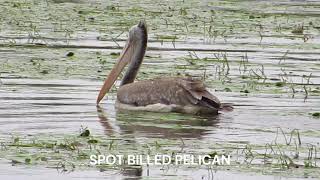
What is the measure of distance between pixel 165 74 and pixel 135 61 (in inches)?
50.1

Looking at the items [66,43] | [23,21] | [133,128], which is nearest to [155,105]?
[133,128]

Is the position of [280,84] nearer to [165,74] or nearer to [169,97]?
[165,74]

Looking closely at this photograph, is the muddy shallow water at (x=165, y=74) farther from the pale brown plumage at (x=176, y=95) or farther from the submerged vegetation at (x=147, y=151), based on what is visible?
the pale brown plumage at (x=176, y=95)

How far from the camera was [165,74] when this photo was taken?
634 inches

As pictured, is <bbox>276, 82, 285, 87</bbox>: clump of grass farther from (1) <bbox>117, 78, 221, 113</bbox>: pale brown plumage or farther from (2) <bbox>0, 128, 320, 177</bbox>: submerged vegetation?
(2) <bbox>0, 128, 320, 177</bbox>: submerged vegetation

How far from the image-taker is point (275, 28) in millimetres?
22453

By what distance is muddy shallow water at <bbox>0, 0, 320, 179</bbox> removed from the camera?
10.3 meters

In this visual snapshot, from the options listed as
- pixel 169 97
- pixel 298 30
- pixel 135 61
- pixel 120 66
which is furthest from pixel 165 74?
pixel 298 30

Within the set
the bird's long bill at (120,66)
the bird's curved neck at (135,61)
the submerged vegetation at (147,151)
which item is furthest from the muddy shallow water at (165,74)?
the bird's curved neck at (135,61)

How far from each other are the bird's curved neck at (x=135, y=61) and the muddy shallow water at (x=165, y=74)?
36 centimetres

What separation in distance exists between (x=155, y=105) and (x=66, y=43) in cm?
593

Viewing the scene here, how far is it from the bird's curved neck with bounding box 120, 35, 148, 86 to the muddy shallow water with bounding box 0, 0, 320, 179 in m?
0.36

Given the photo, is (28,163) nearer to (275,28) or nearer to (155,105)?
(155,105)

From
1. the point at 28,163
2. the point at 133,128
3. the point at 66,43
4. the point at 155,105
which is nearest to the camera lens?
the point at 28,163
